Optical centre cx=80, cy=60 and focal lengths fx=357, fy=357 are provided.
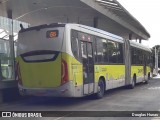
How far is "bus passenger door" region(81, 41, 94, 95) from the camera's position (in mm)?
14391

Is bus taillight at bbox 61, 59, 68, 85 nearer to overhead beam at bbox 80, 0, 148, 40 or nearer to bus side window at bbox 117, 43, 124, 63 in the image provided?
bus side window at bbox 117, 43, 124, 63

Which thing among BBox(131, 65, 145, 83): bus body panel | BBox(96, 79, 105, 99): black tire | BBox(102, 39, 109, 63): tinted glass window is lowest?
BBox(96, 79, 105, 99): black tire

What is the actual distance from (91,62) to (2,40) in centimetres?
472

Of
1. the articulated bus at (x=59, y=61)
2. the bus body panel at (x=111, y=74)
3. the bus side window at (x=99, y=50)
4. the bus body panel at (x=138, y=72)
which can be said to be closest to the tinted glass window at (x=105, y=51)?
the bus body panel at (x=111, y=74)

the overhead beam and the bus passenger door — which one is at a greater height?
the overhead beam

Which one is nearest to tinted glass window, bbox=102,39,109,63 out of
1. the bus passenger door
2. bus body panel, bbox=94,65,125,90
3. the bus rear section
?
bus body panel, bbox=94,65,125,90

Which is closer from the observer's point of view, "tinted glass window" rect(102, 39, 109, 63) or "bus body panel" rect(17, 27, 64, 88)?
"bus body panel" rect(17, 27, 64, 88)

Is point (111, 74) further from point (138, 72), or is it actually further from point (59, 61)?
point (138, 72)

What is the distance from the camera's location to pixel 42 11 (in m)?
27.0

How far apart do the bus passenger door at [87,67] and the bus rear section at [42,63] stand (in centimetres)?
143

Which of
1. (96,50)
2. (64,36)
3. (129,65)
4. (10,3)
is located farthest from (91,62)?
(10,3)

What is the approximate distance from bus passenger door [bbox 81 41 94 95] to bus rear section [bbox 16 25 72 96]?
4.69ft

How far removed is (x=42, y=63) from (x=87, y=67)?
6.88 feet

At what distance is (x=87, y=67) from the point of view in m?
14.7
